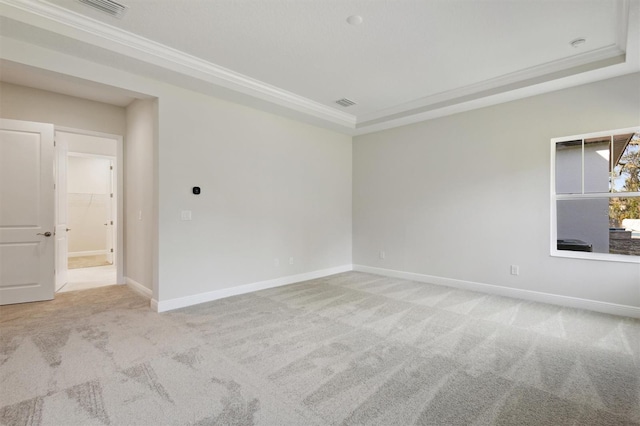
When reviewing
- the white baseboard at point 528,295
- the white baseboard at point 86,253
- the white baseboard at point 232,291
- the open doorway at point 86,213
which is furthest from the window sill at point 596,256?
the white baseboard at point 86,253

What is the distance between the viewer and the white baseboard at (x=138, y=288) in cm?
422

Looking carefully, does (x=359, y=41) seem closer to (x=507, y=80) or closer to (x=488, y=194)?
(x=507, y=80)

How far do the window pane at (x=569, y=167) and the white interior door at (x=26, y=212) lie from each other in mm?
6800

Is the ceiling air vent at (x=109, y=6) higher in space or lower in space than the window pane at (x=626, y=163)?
higher

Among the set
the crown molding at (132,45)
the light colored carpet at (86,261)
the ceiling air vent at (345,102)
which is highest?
the ceiling air vent at (345,102)

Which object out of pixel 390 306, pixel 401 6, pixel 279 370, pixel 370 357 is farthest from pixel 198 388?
pixel 401 6

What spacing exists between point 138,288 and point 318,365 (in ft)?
11.2

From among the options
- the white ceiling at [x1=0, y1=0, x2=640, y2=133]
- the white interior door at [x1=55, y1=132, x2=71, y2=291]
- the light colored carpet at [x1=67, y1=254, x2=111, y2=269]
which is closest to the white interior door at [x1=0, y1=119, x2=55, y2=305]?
the white interior door at [x1=55, y1=132, x2=71, y2=291]

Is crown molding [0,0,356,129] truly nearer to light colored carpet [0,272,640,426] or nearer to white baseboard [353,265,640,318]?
light colored carpet [0,272,640,426]

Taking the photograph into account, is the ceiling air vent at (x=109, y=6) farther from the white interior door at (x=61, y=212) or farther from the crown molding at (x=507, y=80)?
the crown molding at (x=507, y=80)

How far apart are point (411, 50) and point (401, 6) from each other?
30.3 inches

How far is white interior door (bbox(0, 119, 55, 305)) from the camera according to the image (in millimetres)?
3899

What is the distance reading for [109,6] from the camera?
103 inches

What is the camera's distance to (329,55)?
3441mm
